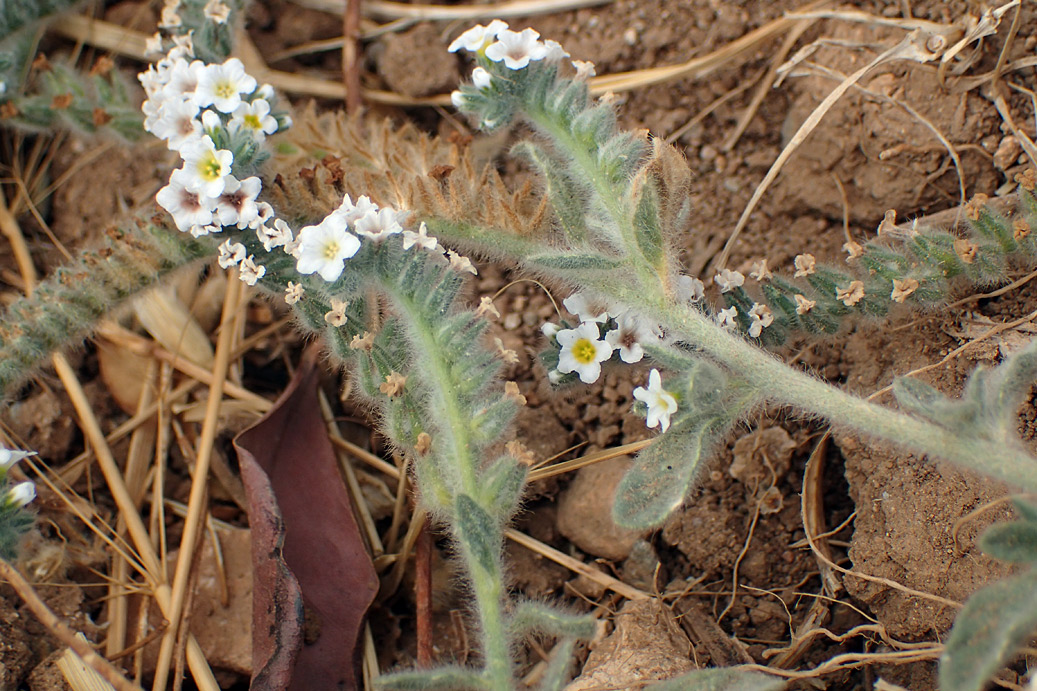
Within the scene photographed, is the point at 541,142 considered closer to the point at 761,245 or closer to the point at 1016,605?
the point at 761,245

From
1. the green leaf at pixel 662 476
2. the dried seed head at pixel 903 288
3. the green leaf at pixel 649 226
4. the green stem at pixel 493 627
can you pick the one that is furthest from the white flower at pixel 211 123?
the dried seed head at pixel 903 288

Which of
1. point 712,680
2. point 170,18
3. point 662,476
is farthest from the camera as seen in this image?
point 170,18

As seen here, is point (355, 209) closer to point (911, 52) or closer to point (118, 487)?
point (118, 487)

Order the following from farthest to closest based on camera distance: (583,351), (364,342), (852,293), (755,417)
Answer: (755,417)
(583,351)
(852,293)
(364,342)

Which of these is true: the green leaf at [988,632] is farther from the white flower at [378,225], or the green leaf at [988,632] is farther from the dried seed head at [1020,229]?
the white flower at [378,225]

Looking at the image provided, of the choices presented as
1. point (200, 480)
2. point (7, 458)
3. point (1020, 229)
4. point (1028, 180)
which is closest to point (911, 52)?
point (1028, 180)

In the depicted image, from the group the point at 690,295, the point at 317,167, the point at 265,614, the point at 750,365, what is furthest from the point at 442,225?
the point at 265,614

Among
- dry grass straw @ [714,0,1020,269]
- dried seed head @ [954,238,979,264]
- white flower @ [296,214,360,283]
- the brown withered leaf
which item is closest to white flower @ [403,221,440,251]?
white flower @ [296,214,360,283]
